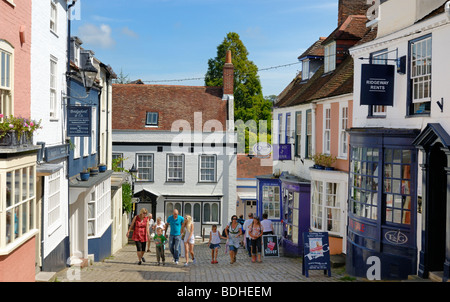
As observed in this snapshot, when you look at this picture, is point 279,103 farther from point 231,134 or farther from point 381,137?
point 381,137

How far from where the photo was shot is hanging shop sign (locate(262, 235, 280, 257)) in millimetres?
18719

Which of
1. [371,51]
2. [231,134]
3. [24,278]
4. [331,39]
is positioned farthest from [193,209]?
[24,278]

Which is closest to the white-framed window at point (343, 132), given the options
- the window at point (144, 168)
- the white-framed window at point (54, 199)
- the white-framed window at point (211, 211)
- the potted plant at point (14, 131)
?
the white-framed window at point (54, 199)

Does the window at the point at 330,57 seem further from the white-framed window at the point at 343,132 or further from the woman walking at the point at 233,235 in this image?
the woman walking at the point at 233,235

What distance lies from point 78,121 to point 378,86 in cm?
828

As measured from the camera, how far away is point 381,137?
13242 mm

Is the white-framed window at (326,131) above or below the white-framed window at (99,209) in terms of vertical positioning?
above

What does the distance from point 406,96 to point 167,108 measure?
970 inches

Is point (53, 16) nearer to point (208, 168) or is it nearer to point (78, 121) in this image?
point (78, 121)

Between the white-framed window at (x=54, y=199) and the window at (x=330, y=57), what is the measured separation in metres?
12.7

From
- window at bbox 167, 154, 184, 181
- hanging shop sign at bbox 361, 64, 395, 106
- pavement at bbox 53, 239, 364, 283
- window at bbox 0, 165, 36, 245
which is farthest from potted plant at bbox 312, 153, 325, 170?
window at bbox 167, 154, 184, 181

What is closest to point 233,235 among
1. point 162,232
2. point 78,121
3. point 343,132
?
point 162,232

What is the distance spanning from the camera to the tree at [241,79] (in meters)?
55.3

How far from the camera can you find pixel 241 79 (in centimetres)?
5575
